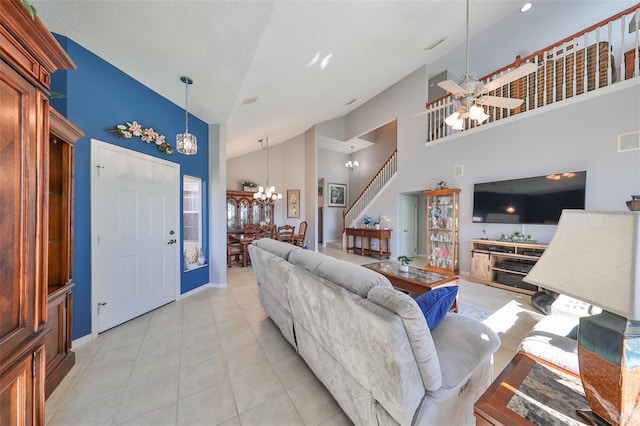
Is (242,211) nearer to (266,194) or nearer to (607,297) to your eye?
(266,194)

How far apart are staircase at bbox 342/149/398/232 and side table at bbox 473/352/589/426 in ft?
18.5

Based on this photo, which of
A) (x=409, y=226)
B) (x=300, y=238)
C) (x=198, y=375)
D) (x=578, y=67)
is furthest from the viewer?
(x=409, y=226)

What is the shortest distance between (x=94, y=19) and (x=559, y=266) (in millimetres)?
3337

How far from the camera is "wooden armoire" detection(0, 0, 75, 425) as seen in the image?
2.64ft

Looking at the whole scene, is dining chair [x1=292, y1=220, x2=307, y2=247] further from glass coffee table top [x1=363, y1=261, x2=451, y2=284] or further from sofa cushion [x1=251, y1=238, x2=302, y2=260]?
sofa cushion [x1=251, y1=238, x2=302, y2=260]

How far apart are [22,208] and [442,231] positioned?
5.71 m

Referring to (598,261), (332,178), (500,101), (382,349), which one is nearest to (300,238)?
(332,178)

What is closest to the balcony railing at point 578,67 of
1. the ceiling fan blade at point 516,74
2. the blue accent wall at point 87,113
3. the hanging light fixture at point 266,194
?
the ceiling fan blade at point 516,74

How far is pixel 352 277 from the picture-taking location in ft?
4.47

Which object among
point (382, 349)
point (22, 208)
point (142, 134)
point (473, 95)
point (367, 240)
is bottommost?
point (367, 240)

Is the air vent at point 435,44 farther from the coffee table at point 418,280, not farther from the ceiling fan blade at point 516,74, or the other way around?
the coffee table at point 418,280

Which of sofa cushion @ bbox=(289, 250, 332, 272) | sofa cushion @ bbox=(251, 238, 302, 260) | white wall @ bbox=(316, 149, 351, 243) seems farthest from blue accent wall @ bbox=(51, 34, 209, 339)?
white wall @ bbox=(316, 149, 351, 243)

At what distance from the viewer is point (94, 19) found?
6.07 ft

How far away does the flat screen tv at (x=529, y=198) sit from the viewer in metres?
3.39
